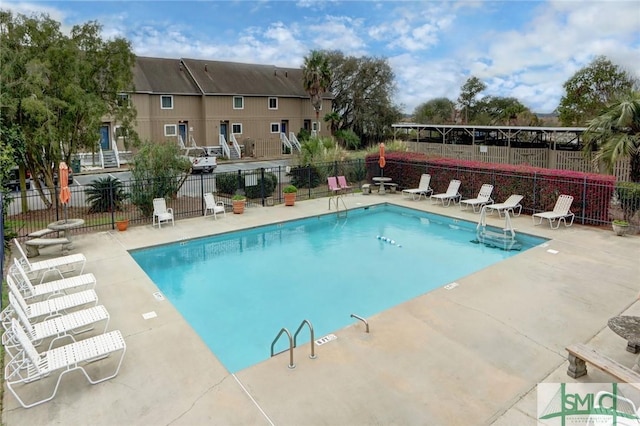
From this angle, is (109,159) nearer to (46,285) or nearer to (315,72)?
(315,72)

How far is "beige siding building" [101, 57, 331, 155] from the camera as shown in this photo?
31.4 metres

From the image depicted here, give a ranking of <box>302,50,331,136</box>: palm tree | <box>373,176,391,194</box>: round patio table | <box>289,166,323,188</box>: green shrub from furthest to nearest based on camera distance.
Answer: <box>302,50,331,136</box>: palm tree < <box>289,166,323,188</box>: green shrub < <box>373,176,391,194</box>: round patio table

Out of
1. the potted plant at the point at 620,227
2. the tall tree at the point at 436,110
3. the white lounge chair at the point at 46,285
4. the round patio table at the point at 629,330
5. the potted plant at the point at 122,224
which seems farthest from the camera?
the tall tree at the point at 436,110

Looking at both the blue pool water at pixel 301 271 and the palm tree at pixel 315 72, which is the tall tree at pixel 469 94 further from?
the blue pool water at pixel 301 271

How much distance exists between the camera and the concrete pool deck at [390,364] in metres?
4.67

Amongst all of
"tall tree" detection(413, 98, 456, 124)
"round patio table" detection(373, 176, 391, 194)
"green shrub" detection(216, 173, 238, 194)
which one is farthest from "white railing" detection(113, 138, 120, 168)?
"tall tree" detection(413, 98, 456, 124)

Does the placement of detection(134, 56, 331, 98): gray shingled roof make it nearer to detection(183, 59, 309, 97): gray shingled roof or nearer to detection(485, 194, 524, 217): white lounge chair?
detection(183, 59, 309, 97): gray shingled roof

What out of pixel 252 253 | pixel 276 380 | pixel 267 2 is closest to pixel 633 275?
pixel 276 380

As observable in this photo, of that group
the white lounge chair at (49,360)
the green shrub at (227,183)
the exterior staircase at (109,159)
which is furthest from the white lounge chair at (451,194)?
the exterior staircase at (109,159)

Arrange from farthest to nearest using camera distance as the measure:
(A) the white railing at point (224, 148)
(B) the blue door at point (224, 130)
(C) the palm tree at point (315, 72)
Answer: (B) the blue door at point (224, 130) → (C) the palm tree at point (315, 72) → (A) the white railing at point (224, 148)

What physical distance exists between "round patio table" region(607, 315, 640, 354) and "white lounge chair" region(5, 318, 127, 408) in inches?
242

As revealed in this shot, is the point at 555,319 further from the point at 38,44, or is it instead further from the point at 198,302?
the point at 38,44

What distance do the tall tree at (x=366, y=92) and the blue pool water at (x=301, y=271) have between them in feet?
90.4

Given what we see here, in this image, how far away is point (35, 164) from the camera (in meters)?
14.8
